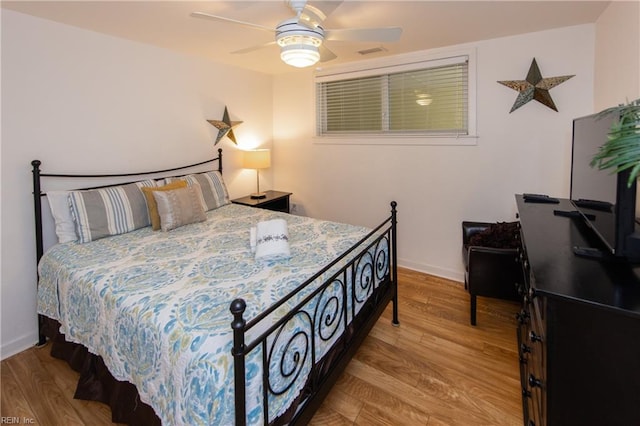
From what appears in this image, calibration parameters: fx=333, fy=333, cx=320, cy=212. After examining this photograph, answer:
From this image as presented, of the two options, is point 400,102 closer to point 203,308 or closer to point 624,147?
point 624,147

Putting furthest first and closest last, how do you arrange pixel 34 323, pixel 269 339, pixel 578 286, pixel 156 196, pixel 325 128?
pixel 325 128 → pixel 156 196 → pixel 34 323 → pixel 269 339 → pixel 578 286

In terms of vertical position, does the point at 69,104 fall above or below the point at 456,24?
below

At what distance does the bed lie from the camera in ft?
4.02

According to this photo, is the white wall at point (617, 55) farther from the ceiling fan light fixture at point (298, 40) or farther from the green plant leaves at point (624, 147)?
the ceiling fan light fixture at point (298, 40)

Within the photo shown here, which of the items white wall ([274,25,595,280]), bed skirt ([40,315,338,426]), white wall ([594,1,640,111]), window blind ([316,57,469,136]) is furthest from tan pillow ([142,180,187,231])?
white wall ([594,1,640,111])

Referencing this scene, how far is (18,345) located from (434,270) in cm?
362

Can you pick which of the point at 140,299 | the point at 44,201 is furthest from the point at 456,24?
the point at 44,201

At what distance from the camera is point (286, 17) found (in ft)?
7.89

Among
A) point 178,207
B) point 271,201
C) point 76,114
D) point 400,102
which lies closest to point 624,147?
point 178,207

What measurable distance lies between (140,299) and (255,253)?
70 centimetres

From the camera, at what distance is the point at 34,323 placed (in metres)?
2.47

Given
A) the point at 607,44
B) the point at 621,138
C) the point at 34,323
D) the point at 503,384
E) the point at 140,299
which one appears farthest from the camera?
the point at 34,323

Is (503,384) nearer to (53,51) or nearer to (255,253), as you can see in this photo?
(255,253)

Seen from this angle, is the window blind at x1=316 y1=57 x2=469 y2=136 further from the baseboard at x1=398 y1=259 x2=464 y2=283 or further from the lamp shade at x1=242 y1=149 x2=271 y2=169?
the baseboard at x1=398 y1=259 x2=464 y2=283
